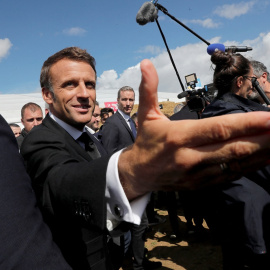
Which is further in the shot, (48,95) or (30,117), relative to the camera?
(30,117)

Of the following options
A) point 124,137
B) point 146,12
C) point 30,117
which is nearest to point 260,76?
point 146,12

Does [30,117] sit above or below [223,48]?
below

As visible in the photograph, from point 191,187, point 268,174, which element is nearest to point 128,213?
point 191,187

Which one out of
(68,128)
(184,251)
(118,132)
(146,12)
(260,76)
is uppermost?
(146,12)

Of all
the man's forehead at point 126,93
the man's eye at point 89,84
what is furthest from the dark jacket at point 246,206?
the man's forehead at point 126,93

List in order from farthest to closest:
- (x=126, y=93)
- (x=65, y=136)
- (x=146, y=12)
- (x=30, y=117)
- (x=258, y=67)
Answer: (x=126, y=93) → (x=30, y=117) → (x=146, y=12) → (x=258, y=67) → (x=65, y=136)

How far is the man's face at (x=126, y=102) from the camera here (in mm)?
4742

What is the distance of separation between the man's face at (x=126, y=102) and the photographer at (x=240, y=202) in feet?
8.46

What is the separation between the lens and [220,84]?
2381 mm

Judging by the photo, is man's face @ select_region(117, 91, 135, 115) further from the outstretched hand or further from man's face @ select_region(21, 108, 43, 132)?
the outstretched hand

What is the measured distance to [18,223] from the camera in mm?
771

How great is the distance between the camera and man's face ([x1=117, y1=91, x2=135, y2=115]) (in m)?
4.74

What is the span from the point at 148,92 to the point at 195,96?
223cm

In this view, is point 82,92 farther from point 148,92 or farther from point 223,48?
point 223,48
